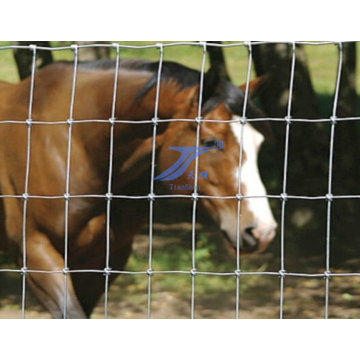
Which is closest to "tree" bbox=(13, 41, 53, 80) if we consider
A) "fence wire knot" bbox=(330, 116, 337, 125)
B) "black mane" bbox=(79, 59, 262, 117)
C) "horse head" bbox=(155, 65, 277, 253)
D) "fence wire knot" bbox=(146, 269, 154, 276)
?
"black mane" bbox=(79, 59, 262, 117)

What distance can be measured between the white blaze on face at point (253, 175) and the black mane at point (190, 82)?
0.07m

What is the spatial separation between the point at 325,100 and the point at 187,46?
618 mm

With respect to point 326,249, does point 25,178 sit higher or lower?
higher

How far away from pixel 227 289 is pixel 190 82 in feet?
2.90

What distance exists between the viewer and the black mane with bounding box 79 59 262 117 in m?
3.27

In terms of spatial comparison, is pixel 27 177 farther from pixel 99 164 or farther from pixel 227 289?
pixel 227 289

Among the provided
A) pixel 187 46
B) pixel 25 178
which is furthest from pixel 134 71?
pixel 25 178

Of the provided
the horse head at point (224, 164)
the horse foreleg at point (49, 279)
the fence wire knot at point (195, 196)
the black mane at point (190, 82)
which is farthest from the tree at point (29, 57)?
the fence wire knot at point (195, 196)

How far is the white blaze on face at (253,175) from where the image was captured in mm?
3244

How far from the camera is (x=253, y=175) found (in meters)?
3.25

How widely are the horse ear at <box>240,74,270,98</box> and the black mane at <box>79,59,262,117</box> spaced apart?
37 mm

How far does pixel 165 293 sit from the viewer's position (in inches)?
131

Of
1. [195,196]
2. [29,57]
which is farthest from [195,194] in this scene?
[29,57]

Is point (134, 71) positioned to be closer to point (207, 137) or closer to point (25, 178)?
point (207, 137)
